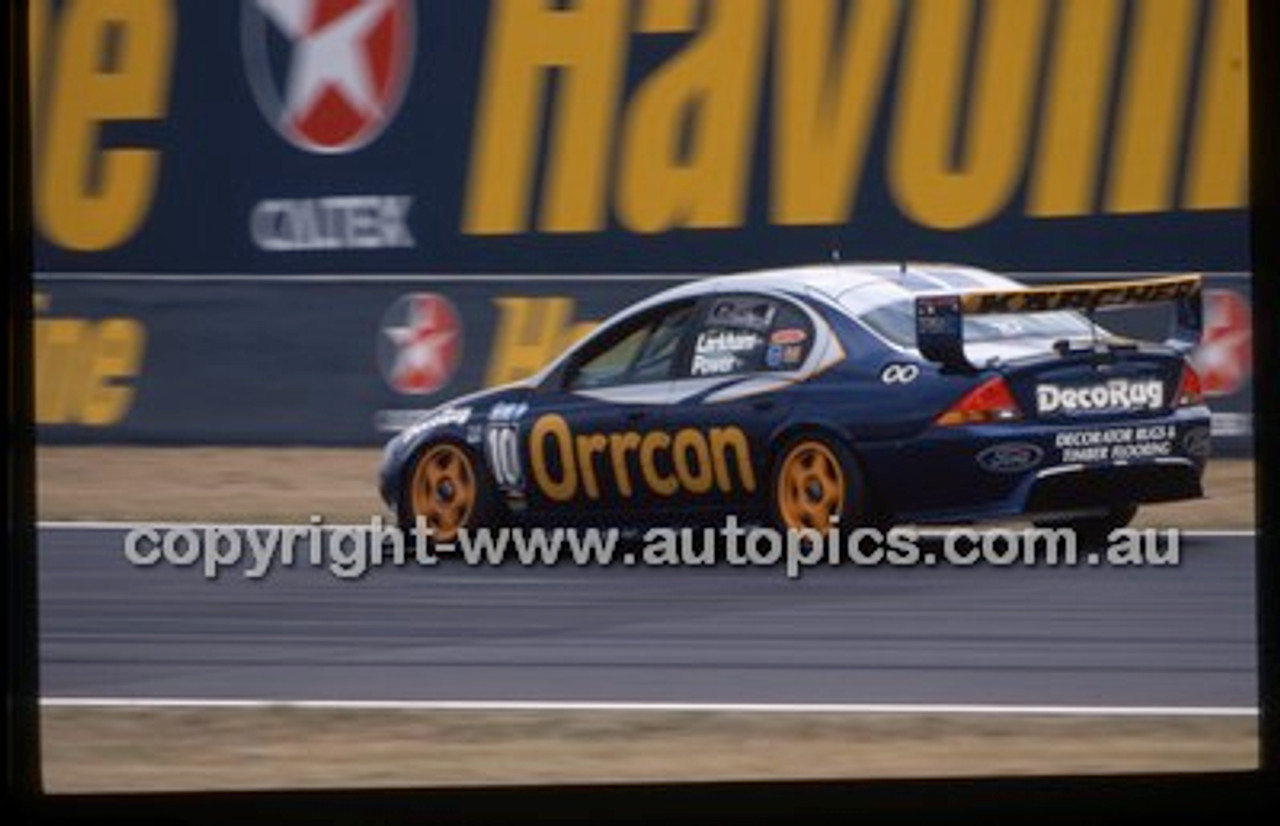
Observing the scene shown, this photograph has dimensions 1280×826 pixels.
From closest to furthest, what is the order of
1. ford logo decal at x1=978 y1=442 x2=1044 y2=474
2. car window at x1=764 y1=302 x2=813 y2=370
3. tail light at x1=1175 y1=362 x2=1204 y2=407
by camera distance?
1. tail light at x1=1175 y1=362 x2=1204 y2=407
2. car window at x1=764 y1=302 x2=813 y2=370
3. ford logo decal at x1=978 y1=442 x2=1044 y2=474

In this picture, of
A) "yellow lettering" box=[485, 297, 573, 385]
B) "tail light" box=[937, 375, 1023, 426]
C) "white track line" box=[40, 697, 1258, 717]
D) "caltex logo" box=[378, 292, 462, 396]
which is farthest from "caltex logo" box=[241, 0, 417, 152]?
"tail light" box=[937, 375, 1023, 426]

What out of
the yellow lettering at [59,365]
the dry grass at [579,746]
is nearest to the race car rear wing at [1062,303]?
the dry grass at [579,746]

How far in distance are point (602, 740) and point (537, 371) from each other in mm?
2212

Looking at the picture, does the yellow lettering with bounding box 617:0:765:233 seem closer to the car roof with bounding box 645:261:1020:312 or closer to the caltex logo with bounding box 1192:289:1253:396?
the car roof with bounding box 645:261:1020:312

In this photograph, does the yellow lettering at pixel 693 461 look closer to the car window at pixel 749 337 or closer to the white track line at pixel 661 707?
the car window at pixel 749 337

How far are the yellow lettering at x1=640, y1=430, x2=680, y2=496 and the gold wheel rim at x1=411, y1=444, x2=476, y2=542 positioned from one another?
2.18ft

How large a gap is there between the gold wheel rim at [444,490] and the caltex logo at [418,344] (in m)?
0.25

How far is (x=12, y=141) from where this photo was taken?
948 cm

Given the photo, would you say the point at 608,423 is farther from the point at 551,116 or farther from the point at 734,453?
the point at 551,116

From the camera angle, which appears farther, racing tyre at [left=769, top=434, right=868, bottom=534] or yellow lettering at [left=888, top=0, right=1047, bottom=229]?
racing tyre at [left=769, top=434, right=868, bottom=534]

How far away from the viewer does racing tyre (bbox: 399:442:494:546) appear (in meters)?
11.7

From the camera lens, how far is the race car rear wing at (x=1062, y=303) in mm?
11430

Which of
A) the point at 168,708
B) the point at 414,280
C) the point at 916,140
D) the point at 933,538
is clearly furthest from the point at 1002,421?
the point at 168,708

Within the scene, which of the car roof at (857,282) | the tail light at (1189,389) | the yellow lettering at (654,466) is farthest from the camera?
the yellow lettering at (654,466)
